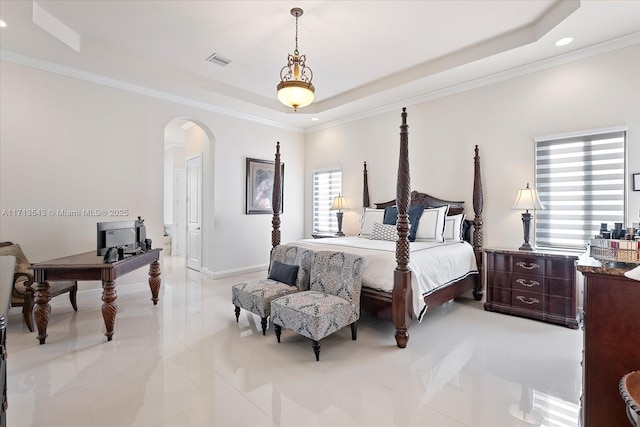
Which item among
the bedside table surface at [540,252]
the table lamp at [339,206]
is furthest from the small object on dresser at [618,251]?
the table lamp at [339,206]

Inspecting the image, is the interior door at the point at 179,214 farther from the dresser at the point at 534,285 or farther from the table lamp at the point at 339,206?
the dresser at the point at 534,285

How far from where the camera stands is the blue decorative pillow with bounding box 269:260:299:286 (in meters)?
3.36

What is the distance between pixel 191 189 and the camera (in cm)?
650

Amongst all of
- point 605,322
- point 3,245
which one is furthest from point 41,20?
point 605,322

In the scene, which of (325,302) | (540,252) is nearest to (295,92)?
(325,302)

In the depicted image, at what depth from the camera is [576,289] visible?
3.25 metres

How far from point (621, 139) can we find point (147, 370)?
499 centimetres

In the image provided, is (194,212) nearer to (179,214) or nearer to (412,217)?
(179,214)

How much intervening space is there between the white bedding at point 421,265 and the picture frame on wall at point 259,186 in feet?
7.26

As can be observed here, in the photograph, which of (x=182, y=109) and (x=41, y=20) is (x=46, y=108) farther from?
(x=182, y=109)

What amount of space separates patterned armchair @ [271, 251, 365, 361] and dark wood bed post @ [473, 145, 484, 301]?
2.13 m

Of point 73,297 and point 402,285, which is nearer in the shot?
point 402,285

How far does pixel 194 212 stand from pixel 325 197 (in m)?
2.74

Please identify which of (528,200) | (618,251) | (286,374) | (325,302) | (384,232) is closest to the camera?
(618,251)
